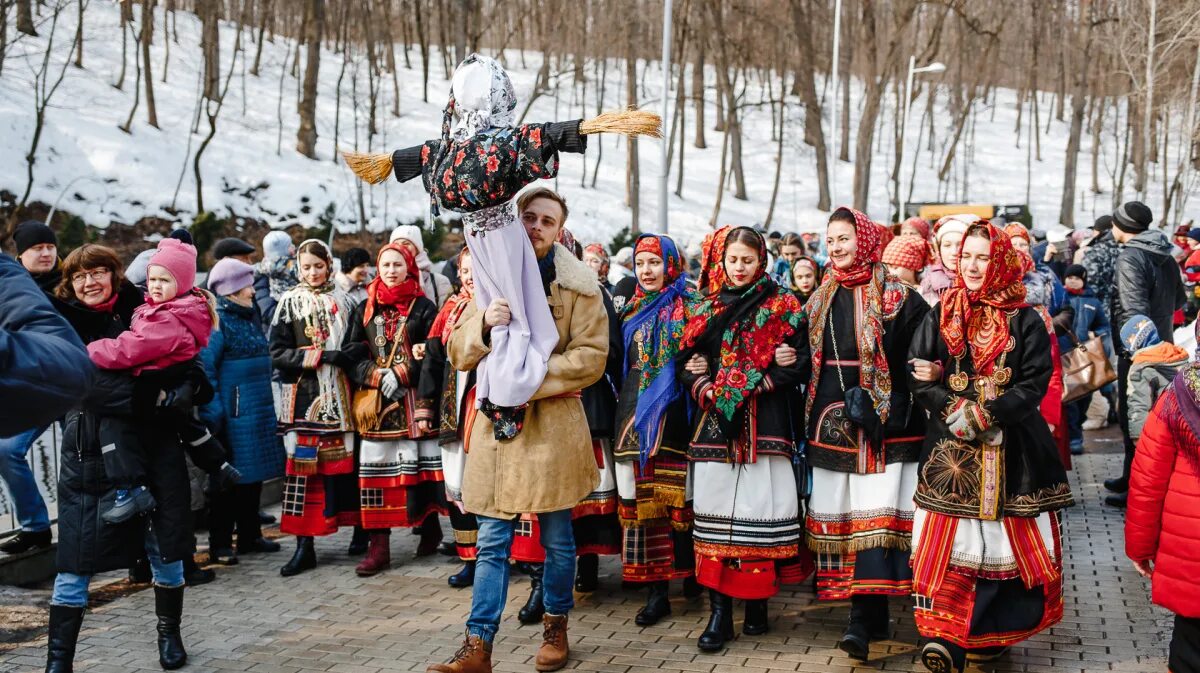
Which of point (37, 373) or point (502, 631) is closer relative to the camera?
point (37, 373)

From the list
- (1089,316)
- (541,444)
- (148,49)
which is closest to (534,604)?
(541,444)

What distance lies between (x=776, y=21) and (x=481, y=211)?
1445 inches

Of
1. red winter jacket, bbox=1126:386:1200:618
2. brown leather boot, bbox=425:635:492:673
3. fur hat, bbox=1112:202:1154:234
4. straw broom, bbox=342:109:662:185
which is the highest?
straw broom, bbox=342:109:662:185

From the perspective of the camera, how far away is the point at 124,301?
5.30 meters

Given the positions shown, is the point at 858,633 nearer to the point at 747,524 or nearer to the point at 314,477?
the point at 747,524

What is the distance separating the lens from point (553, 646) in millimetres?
5012

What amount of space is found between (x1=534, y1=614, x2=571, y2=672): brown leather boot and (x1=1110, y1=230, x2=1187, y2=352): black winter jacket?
5.15m

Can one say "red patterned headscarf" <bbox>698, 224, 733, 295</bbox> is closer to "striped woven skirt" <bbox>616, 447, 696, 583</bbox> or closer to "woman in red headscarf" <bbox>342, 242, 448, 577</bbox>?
"striped woven skirt" <bbox>616, 447, 696, 583</bbox>

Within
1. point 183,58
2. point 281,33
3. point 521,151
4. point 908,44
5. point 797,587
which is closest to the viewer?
point 521,151

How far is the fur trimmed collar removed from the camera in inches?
192

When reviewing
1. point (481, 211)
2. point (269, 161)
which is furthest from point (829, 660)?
point (269, 161)

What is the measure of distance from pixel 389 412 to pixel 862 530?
298 centimetres

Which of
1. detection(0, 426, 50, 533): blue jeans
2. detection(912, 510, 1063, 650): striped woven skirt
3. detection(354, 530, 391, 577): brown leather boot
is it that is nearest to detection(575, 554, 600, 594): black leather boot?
detection(354, 530, 391, 577): brown leather boot

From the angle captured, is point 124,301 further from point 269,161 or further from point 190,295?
point 269,161
